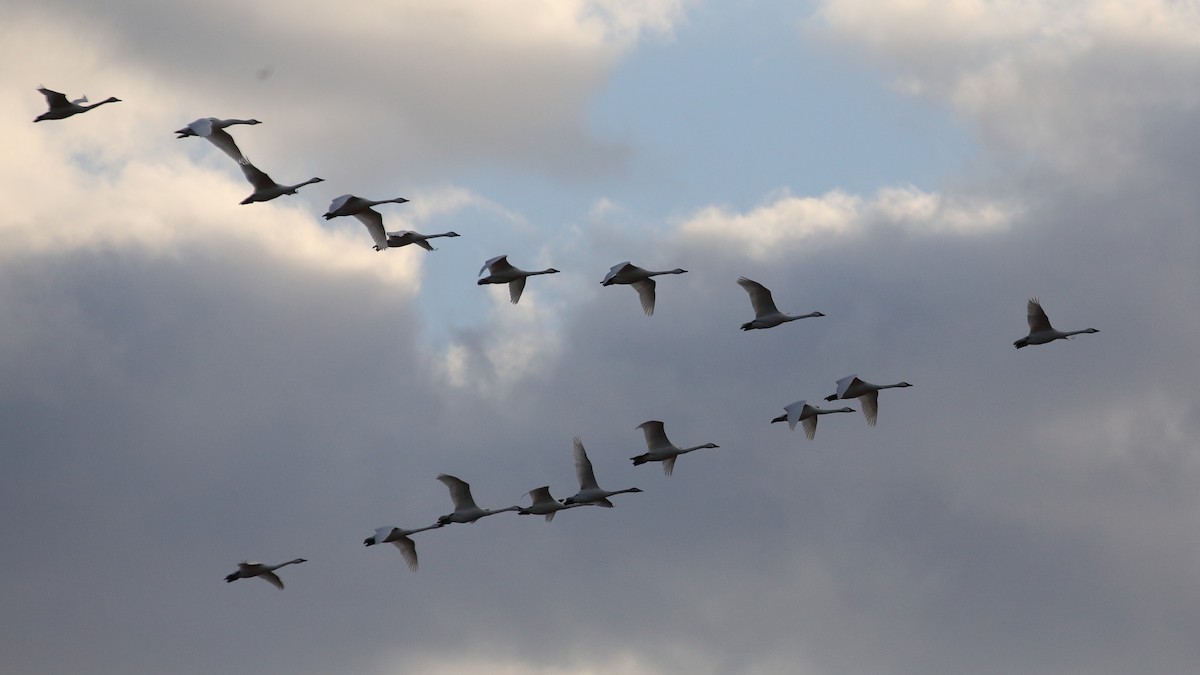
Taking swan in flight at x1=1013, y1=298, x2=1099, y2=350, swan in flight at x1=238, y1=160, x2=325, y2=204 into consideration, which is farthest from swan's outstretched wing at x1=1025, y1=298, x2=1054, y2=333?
swan in flight at x1=238, y1=160, x2=325, y2=204

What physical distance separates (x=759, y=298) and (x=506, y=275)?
402 inches

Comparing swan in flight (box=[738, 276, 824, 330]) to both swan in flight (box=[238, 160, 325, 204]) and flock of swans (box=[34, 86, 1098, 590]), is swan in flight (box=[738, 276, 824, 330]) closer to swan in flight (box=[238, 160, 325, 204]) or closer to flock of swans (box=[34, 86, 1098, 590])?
flock of swans (box=[34, 86, 1098, 590])

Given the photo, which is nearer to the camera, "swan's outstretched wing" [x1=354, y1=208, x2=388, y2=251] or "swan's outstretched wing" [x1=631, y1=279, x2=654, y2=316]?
"swan's outstretched wing" [x1=354, y1=208, x2=388, y2=251]

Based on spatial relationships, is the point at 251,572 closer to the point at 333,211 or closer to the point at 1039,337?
the point at 333,211

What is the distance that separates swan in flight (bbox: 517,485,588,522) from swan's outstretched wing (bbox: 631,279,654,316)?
881 centimetres

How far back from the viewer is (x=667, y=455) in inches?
3280

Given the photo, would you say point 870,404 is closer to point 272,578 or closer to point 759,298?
point 759,298

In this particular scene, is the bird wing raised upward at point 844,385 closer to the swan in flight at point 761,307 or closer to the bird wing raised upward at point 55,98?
the swan in flight at point 761,307

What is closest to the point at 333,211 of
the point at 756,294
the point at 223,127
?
the point at 223,127

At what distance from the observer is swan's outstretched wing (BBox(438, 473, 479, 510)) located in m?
84.8

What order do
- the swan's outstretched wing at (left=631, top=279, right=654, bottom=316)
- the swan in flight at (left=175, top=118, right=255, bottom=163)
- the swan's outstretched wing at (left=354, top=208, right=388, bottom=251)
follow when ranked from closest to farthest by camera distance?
1. the swan in flight at (left=175, top=118, right=255, bottom=163)
2. the swan's outstretched wing at (left=354, top=208, right=388, bottom=251)
3. the swan's outstretched wing at (left=631, top=279, right=654, bottom=316)

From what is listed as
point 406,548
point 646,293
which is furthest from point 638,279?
point 406,548

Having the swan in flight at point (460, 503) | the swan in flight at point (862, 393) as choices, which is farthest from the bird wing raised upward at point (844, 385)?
the swan in flight at point (460, 503)

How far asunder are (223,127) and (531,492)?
2158 cm
